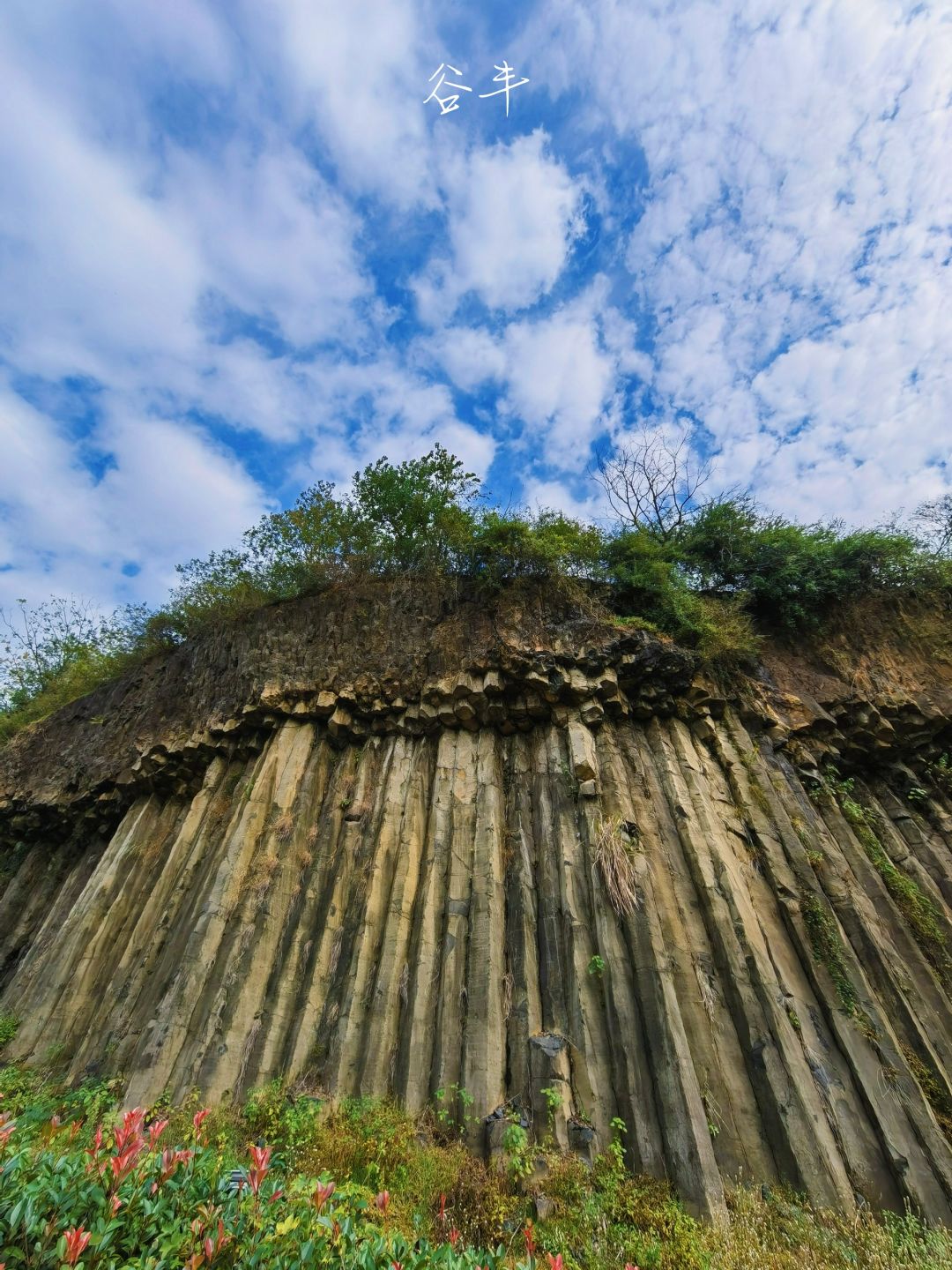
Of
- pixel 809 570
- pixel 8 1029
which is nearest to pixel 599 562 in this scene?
pixel 809 570

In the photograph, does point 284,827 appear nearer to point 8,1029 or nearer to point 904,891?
point 8,1029

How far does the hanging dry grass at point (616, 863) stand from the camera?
756 cm

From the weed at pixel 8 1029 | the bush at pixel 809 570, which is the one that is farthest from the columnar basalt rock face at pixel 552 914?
the bush at pixel 809 570

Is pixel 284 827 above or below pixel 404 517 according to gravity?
below

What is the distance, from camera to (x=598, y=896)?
25.4ft

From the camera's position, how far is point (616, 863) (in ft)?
25.7

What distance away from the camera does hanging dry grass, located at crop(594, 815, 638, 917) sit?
24.8ft

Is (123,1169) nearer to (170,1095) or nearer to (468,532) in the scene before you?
(170,1095)

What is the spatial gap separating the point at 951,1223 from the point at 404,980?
6267 mm

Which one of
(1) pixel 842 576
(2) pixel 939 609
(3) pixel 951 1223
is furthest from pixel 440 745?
(2) pixel 939 609

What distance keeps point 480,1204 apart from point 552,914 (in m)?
3.15

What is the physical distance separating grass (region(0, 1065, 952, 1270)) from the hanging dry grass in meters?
2.58

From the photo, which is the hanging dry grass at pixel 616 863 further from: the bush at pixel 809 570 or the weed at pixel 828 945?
the bush at pixel 809 570

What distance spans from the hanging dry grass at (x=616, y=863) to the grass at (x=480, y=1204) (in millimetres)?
2578
